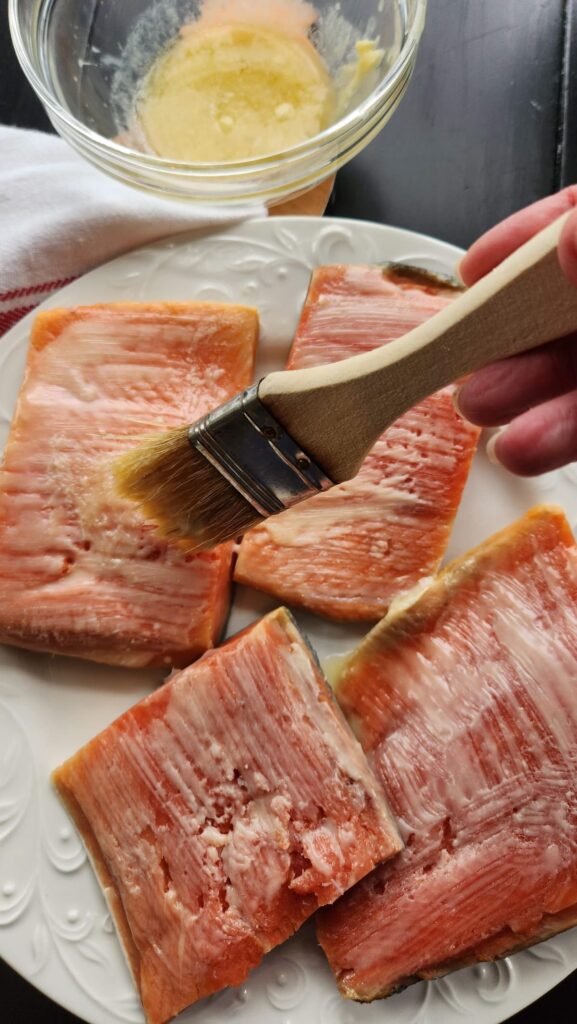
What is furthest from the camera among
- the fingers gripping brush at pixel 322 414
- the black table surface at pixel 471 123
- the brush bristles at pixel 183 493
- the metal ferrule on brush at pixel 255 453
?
the black table surface at pixel 471 123

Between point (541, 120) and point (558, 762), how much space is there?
5.39ft

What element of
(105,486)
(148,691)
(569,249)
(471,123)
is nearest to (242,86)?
(471,123)

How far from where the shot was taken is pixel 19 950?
177cm

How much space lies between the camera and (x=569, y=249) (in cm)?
118

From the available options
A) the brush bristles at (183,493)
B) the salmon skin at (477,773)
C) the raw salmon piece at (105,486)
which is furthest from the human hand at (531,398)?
the raw salmon piece at (105,486)

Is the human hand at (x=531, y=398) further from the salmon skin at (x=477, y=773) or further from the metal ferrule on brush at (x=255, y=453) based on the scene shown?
the metal ferrule on brush at (x=255, y=453)

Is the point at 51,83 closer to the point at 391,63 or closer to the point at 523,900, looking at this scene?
the point at 391,63

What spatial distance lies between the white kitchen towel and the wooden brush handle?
2.74ft

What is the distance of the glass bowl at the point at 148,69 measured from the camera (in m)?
1.84

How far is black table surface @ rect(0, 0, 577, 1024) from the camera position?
2281 millimetres

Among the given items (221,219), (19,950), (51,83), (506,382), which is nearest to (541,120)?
(221,219)

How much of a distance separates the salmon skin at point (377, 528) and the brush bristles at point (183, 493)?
20cm

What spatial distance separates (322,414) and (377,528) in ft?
1.73

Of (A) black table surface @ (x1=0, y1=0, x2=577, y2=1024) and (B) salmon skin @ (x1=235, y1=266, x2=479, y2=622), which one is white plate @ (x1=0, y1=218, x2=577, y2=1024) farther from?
(A) black table surface @ (x1=0, y1=0, x2=577, y2=1024)
